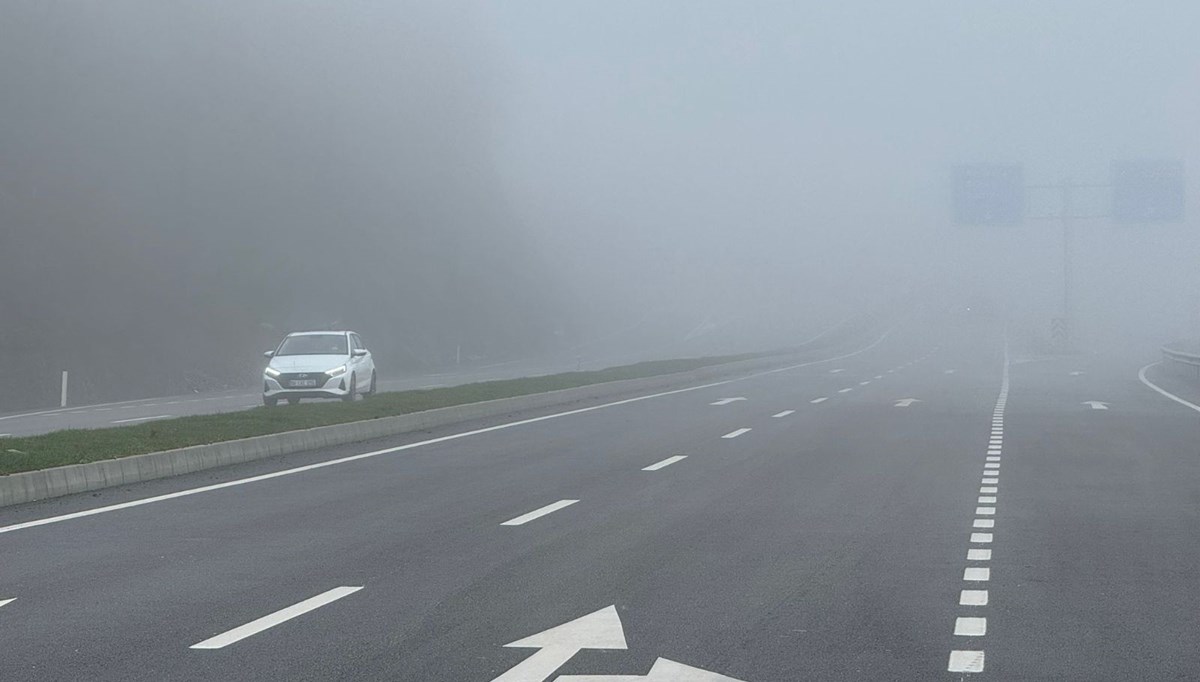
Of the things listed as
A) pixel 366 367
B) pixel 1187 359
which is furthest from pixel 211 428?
pixel 1187 359

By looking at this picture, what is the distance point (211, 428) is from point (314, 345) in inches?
479

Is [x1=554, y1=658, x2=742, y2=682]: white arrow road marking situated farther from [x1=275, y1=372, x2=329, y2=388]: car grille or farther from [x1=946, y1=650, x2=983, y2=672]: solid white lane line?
[x1=275, y1=372, x2=329, y2=388]: car grille

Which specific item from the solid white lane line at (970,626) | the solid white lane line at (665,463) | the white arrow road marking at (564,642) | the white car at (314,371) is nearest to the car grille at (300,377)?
the white car at (314,371)

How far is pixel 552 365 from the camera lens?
210ft

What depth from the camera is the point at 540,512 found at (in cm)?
1339

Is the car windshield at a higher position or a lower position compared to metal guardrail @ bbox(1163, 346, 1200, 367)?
higher

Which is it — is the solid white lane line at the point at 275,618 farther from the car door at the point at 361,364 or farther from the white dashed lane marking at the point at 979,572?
the car door at the point at 361,364

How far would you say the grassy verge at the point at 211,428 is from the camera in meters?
16.6

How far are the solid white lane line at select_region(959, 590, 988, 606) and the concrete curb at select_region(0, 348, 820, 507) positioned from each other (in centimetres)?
906

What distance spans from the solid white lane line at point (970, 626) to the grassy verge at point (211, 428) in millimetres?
10022

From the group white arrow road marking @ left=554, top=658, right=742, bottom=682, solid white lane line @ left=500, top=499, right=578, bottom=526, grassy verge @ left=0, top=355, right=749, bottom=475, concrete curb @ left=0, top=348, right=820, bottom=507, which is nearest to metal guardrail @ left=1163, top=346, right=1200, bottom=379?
concrete curb @ left=0, top=348, right=820, bottom=507

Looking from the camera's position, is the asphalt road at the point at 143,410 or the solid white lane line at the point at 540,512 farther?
the asphalt road at the point at 143,410

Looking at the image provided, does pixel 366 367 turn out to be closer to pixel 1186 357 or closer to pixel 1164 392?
pixel 1164 392

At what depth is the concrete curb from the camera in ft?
48.6
